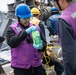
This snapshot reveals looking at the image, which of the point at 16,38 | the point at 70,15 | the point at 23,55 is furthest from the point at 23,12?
the point at 70,15

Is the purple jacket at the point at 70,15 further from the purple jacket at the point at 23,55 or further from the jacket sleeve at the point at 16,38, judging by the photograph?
the purple jacket at the point at 23,55

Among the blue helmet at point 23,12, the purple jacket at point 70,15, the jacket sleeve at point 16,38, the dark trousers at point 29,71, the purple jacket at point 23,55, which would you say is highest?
the purple jacket at point 70,15

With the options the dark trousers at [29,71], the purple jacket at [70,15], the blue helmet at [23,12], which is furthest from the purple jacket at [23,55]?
the purple jacket at [70,15]

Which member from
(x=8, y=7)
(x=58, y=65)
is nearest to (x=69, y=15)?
(x=58, y=65)

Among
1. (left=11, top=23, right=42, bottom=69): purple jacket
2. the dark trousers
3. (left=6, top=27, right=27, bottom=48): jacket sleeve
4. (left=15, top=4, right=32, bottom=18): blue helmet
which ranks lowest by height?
the dark trousers

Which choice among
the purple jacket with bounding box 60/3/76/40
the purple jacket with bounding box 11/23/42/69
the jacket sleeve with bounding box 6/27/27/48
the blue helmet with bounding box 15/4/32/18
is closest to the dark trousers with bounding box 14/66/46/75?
the purple jacket with bounding box 11/23/42/69

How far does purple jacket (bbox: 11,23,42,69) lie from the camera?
4.16m

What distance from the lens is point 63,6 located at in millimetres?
2750

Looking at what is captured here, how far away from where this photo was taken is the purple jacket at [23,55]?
4160mm

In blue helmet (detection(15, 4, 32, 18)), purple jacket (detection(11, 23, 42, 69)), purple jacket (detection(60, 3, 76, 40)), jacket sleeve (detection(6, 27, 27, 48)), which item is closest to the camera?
purple jacket (detection(60, 3, 76, 40))

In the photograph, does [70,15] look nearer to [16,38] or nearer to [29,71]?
[16,38]

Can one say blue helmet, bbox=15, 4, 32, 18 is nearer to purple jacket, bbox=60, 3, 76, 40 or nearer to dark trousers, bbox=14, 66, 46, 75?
dark trousers, bbox=14, 66, 46, 75

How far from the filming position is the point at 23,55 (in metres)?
4.18

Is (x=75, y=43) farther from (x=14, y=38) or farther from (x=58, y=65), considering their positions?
(x=58, y=65)
